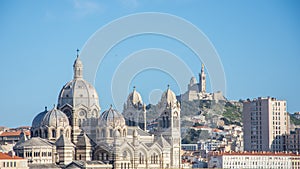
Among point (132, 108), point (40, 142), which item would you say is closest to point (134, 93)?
point (132, 108)

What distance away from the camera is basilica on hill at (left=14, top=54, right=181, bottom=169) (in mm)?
93938

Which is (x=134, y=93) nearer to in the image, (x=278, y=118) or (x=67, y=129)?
(x=67, y=129)

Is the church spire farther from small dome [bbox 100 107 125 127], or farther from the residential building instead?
the residential building

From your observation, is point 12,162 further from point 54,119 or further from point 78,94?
point 78,94

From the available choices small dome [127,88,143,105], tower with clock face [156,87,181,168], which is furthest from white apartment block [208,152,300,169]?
small dome [127,88,143,105]

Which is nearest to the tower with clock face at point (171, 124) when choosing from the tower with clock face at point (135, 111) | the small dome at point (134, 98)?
the tower with clock face at point (135, 111)

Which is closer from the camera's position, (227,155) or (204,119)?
(227,155)

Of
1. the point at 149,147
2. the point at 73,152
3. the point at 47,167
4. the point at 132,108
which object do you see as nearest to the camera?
the point at 47,167

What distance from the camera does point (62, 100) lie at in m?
103

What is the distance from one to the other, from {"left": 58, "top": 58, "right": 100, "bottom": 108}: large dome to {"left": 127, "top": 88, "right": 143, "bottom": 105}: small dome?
10245 mm

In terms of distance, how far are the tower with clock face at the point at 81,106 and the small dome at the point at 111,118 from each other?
140 centimetres

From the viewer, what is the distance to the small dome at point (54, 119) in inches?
3858

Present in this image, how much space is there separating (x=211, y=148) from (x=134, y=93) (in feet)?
149

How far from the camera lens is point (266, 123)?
137 meters
